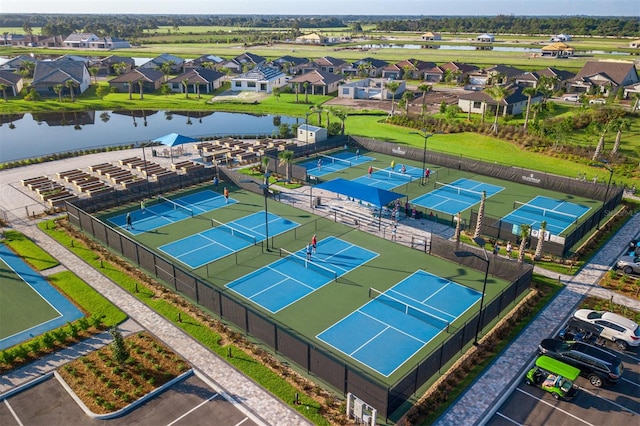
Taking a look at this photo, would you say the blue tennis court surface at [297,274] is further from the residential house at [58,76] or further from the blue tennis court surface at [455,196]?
the residential house at [58,76]

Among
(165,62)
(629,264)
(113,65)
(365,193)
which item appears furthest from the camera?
(165,62)

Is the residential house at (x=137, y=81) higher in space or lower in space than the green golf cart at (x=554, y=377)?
higher

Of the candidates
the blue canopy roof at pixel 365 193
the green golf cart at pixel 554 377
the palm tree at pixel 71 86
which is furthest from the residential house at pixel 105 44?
the green golf cart at pixel 554 377

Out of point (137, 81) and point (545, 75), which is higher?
point (545, 75)

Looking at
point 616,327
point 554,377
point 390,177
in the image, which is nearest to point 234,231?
point 390,177

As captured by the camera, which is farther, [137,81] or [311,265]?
[137,81]

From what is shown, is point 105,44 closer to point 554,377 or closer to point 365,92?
point 365,92

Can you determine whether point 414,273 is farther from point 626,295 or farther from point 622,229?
point 622,229
